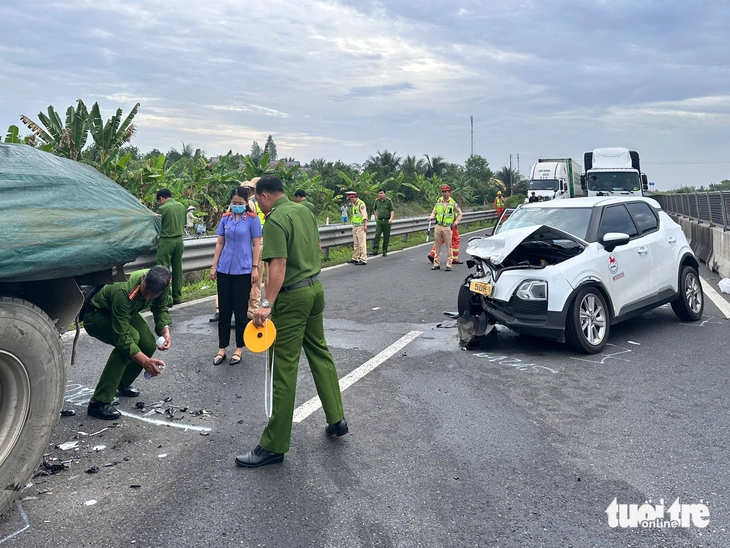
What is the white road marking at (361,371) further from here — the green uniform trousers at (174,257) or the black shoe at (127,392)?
the green uniform trousers at (174,257)

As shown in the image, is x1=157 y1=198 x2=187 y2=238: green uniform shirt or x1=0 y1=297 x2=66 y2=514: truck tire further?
x1=157 y1=198 x2=187 y2=238: green uniform shirt

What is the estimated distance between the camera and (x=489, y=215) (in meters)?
35.1

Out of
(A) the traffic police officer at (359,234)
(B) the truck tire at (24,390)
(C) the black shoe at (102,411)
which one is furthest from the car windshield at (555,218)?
(A) the traffic police officer at (359,234)

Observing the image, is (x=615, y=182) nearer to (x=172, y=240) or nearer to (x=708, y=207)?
(x=708, y=207)

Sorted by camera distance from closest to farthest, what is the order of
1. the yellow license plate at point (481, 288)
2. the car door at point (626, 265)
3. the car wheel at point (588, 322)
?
the car wheel at point (588, 322), the yellow license plate at point (481, 288), the car door at point (626, 265)

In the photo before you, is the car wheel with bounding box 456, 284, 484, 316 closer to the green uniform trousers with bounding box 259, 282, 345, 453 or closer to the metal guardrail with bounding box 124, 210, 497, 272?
the green uniform trousers with bounding box 259, 282, 345, 453

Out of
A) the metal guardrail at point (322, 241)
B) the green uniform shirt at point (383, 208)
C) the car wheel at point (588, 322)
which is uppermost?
the green uniform shirt at point (383, 208)

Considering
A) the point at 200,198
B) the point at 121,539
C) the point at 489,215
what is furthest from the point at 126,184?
the point at 489,215

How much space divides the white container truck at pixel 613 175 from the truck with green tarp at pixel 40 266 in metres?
24.2

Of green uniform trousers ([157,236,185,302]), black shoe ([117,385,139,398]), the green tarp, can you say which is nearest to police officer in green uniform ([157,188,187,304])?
green uniform trousers ([157,236,185,302])

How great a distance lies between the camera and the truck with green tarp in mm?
3445

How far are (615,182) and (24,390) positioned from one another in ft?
86.2

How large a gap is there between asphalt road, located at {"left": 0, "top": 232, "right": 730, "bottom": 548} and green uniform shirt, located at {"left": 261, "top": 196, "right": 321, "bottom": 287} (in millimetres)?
1236

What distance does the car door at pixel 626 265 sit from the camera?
24.7ft
